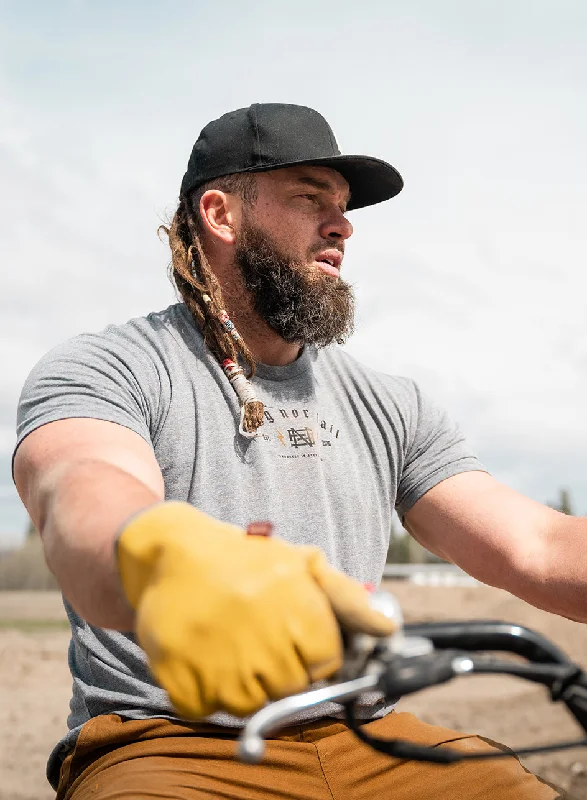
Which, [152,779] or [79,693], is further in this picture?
[79,693]

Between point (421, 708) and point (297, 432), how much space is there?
242 inches

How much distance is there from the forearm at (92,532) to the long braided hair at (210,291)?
3.02ft

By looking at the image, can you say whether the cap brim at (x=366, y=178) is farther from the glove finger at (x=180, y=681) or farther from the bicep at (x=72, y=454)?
the glove finger at (x=180, y=681)

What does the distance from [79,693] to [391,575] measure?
17.4m

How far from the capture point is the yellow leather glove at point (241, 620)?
118cm

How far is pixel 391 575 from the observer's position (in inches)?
765

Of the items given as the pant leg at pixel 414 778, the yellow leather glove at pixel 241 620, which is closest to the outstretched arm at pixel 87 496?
the yellow leather glove at pixel 241 620

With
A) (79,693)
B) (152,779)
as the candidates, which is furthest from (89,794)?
(79,693)

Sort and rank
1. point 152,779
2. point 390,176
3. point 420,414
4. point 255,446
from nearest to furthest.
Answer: point 152,779, point 255,446, point 420,414, point 390,176

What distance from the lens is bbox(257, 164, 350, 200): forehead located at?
124 inches

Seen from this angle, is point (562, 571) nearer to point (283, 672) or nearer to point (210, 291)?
point (210, 291)

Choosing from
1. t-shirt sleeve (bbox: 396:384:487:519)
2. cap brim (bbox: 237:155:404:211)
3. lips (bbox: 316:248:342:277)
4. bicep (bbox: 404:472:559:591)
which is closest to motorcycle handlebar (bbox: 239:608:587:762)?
bicep (bbox: 404:472:559:591)

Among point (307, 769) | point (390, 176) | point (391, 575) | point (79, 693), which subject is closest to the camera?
point (307, 769)

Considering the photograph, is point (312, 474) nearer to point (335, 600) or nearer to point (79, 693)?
point (79, 693)
